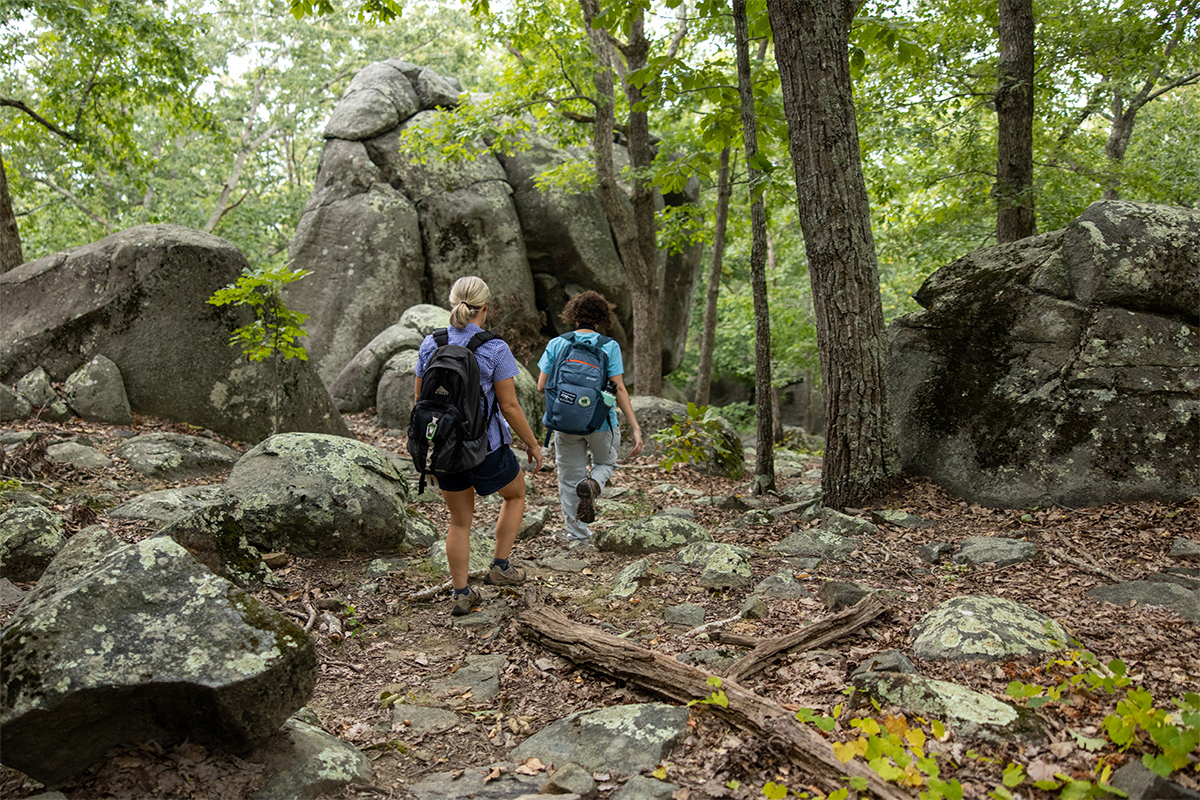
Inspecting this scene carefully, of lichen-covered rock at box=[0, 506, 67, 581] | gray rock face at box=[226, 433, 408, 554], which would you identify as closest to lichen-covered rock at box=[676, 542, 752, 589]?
gray rock face at box=[226, 433, 408, 554]

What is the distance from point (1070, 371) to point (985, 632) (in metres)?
3.60

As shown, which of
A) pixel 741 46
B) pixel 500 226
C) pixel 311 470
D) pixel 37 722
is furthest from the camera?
pixel 500 226

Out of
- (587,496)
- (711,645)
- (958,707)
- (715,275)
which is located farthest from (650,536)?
(715,275)

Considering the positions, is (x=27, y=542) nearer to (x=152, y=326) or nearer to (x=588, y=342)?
(x=588, y=342)

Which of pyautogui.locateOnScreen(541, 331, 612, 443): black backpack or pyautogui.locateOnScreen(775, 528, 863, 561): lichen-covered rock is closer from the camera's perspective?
pyautogui.locateOnScreen(775, 528, 863, 561): lichen-covered rock

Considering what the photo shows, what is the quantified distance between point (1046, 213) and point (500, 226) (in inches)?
461

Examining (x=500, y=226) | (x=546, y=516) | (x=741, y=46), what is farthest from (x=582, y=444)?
(x=500, y=226)

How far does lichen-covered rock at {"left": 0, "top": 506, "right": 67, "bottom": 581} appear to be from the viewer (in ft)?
15.1

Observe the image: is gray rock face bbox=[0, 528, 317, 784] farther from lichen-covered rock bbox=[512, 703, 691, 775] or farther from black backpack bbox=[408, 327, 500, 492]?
black backpack bbox=[408, 327, 500, 492]

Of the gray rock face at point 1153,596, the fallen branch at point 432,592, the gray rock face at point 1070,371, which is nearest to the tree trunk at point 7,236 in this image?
the fallen branch at point 432,592

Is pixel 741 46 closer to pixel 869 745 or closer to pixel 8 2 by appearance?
pixel 869 745

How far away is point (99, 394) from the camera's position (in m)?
8.31

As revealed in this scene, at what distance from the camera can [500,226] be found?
59.3ft

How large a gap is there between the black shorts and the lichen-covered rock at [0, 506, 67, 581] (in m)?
2.58
